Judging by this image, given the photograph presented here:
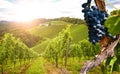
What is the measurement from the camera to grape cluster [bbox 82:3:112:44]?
1.79 m

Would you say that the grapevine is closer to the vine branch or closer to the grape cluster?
the grape cluster

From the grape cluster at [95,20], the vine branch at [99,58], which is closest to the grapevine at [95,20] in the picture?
the grape cluster at [95,20]

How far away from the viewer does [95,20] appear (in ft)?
5.90

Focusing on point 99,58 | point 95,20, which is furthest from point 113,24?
point 99,58

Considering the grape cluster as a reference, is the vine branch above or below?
below

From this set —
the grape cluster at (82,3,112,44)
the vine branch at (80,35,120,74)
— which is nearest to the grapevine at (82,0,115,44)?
the grape cluster at (82,3,112,44)

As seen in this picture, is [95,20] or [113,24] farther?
[95,20]

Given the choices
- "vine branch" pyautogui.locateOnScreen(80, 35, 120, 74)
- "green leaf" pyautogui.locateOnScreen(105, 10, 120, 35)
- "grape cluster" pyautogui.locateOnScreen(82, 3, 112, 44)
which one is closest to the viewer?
"vine branch" pyautogui.locateOnScreen(80, 35, 120, 74)

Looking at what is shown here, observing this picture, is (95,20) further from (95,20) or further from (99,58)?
(99,58)

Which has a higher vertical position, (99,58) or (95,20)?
(95,20)

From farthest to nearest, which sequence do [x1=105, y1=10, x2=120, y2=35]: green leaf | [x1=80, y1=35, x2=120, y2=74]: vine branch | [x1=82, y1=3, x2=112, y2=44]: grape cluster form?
[x1=82, y1=3, x2=112, y2=44]: grape cluster
[x1=105, y1=10, x2=120, y2=35]: green leaf
[x1=80, y1=35, x2=120, y2=74]: vine branch

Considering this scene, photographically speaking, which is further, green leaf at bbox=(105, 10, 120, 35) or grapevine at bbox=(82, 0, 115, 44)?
grapevine at bbox=(82, 0, 115, 44)

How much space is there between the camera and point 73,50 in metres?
67.6

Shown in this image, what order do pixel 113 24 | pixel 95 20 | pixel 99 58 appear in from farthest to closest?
pixel 95 20, pixel 113 24, pixel 99 58
